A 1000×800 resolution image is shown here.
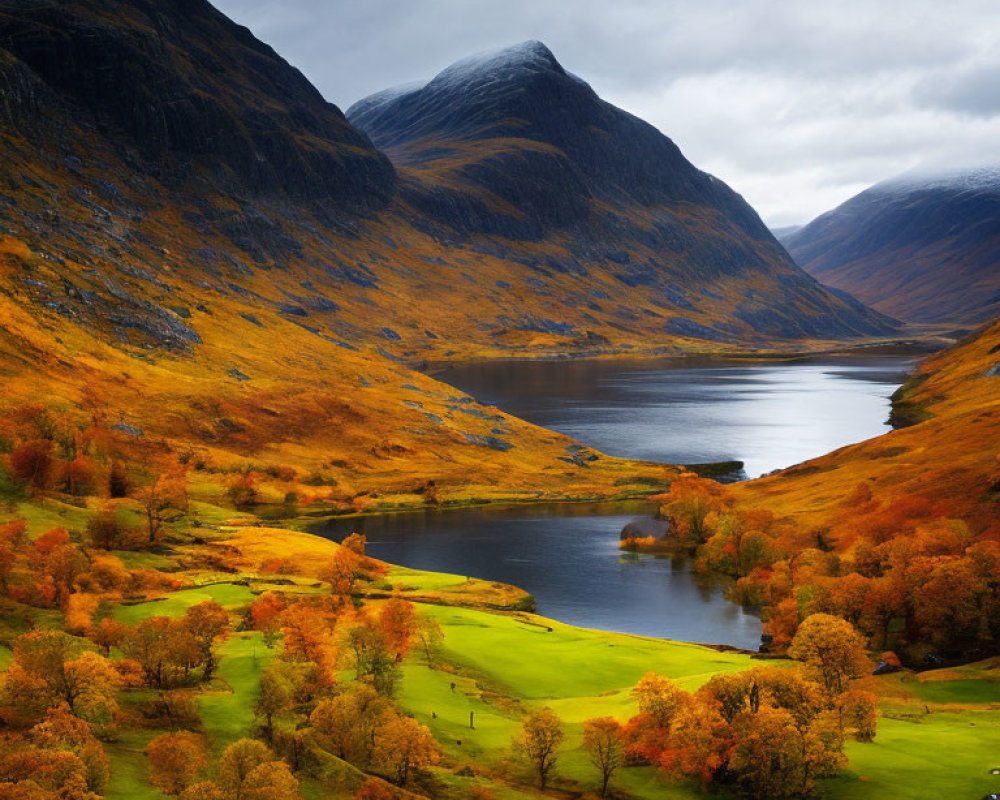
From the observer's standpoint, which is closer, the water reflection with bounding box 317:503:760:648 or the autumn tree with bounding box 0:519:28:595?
the autumn tree with bounding box 0:519:28:595

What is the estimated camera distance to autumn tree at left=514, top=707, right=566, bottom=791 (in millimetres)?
45281

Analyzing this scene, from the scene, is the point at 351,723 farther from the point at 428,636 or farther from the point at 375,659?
the point at 428,636

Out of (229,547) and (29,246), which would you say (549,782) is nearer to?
(229,547)

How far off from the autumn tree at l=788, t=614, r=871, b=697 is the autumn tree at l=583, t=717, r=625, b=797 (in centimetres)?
1743

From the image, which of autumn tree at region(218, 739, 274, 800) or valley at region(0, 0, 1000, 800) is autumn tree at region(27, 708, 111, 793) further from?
autumn tree at region(218, 739, 274, 800)

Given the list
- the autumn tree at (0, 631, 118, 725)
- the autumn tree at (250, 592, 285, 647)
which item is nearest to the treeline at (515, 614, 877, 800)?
the autumn tree at (250, 592, 285, 647)

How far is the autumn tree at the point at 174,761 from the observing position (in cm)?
3797

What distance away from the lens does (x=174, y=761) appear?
129 ft

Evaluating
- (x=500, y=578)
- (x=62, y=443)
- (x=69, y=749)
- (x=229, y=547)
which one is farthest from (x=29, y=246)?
(x=69, y=749)

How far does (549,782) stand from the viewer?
46.0 metres

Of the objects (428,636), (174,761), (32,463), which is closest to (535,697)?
(428,636)

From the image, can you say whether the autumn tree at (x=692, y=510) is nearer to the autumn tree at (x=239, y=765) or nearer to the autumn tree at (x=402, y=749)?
the autumn tree at (x=402, y=749)

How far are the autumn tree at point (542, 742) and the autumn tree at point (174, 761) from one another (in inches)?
672

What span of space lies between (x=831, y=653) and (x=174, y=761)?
1657 inches
